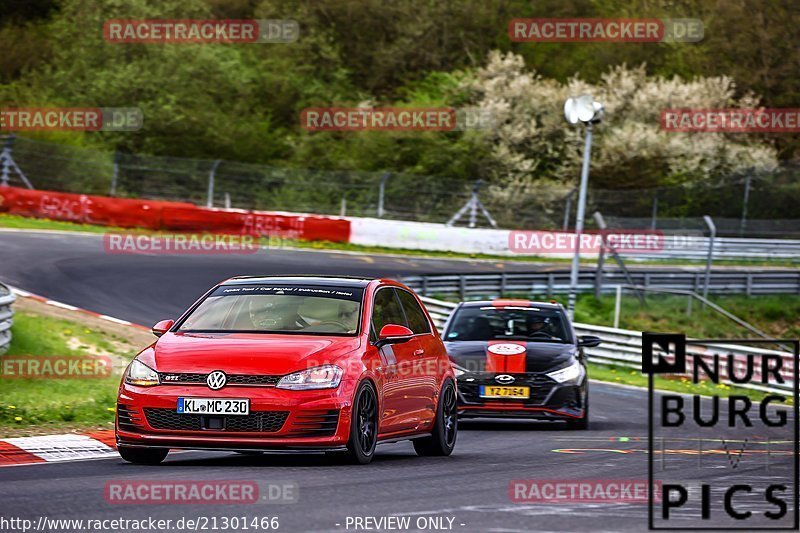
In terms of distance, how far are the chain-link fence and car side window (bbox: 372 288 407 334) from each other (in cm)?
2982

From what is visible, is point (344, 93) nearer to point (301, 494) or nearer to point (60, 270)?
point (60, 270)

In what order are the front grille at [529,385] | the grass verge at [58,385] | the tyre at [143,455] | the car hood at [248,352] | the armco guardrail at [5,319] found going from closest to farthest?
the car hood at [248,352], the tyre at [143,455], the grass verge at [58,385], the front grille at [529,385], the armco guardrail at [5,319]

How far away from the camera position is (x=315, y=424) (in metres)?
9.72

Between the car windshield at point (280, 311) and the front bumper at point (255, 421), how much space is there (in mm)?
942

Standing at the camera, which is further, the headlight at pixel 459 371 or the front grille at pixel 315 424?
the headlight at pixel 459 371

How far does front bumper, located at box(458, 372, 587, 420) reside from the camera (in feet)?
49.7

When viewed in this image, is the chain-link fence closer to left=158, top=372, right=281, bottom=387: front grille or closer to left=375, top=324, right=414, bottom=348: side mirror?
left=375, top=324, right=414, bottom=348: side mirror

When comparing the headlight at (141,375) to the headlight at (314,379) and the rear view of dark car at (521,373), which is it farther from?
the rear view of dark car at (521,373)

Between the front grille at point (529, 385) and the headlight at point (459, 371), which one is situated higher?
the headlight at point (459, 371)

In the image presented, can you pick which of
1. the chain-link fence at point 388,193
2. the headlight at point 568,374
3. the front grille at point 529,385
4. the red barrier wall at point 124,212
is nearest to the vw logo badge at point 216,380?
the front grille at point 529,385

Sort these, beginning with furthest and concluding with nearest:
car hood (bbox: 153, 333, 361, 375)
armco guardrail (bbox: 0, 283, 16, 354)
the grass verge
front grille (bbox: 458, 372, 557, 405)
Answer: armco guardrail (bbox: 0, 283, 16, 354)
front grille (bbox: 458, 372, 557, 405)
the grass verge
car hood (bbox: 153, 333, 361, 375)

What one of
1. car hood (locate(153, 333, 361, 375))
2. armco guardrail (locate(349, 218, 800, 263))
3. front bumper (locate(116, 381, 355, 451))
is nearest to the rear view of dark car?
car hood (locate(153, 333, 361, 375))

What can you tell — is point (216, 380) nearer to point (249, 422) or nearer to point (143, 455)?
point (249, 422)

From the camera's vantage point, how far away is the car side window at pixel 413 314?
1192 centimetres
